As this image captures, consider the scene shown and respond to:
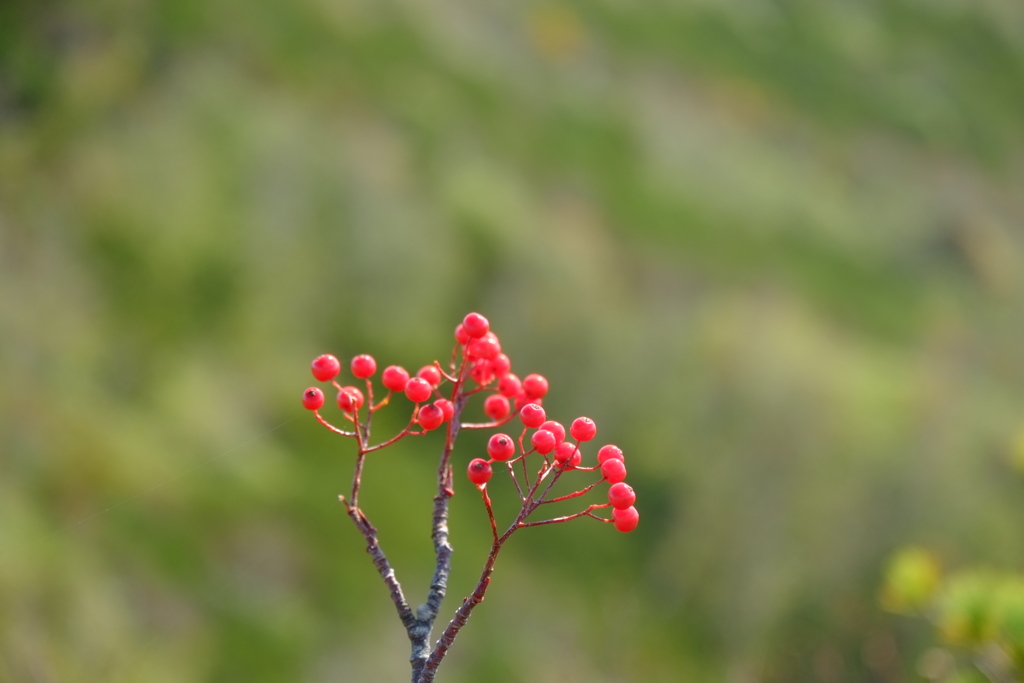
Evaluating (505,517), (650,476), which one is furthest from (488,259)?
(505,517)

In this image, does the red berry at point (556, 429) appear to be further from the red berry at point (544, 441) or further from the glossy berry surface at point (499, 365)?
the glossy berry surface at point (499, 365)

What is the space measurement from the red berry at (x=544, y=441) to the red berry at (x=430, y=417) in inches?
5.7

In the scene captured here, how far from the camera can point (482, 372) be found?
62.8 inches

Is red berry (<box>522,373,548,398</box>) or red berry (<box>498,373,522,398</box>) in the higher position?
red berry (<box>522,373,548,398</box>)

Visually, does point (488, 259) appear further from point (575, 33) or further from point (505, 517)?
point (575, 33)

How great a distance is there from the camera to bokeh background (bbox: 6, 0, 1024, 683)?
6902 mm

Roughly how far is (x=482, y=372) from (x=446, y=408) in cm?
23

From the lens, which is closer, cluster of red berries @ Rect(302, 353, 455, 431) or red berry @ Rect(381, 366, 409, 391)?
cluster of red berries @ Rect(302, 353, 455, 431)

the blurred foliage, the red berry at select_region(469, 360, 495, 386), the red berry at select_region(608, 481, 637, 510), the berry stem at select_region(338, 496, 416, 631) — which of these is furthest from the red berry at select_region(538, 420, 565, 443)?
the blurred foliage

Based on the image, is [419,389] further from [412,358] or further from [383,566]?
[412,358]

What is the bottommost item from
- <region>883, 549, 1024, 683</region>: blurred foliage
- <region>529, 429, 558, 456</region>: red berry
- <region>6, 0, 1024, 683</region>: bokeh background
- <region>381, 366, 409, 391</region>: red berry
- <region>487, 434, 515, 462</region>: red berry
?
<region>6, 0, 1024, 683</region>: bokeh background

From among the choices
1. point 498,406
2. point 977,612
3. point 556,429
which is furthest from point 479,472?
point 977,612

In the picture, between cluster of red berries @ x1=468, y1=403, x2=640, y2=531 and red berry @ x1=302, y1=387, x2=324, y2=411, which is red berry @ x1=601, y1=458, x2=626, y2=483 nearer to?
cluster of red berries @ x1=468, y1=403, x2=640, y2=531

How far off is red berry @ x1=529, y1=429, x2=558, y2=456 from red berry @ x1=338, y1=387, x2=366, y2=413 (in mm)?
308
